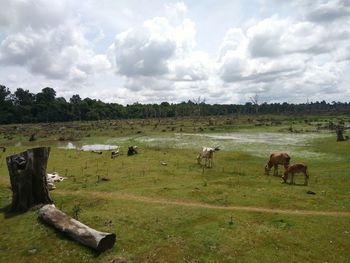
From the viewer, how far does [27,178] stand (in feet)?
74.0

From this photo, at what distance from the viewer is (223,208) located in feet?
74.6

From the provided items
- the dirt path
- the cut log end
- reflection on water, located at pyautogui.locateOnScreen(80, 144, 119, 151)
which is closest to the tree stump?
the dirt path

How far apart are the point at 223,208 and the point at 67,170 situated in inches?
796

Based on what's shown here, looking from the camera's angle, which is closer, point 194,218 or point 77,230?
point 77,230

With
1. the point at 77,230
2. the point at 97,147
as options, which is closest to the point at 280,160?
the point at 77,230

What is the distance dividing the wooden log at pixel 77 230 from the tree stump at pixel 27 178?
231cm

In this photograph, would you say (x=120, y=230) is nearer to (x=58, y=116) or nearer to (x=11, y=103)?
(x=58, y=116)

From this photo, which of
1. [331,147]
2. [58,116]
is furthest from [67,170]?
[58,116]

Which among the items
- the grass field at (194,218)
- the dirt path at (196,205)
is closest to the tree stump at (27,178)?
the grass field at (194,218)

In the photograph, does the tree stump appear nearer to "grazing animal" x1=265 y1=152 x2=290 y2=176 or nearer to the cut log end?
the cut log end

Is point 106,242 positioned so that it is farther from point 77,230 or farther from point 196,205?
point 196,205

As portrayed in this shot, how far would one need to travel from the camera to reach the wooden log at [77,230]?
17.2 meters

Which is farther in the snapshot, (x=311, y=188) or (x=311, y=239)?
(x=311, y=188)

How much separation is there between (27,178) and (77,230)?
6.39 m
